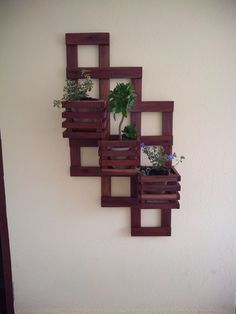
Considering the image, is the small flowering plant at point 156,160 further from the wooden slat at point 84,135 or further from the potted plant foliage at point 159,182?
the wooden slat at point 84,135

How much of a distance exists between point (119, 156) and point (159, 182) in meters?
0.21

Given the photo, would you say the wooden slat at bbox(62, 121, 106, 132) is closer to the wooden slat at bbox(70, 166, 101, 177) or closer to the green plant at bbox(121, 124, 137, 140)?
the green plant at bbox(121, 124, 137, 140)

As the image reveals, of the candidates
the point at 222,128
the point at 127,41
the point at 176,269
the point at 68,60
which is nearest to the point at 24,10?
the point at 68,60

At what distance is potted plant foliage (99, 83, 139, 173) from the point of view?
3.60 ft

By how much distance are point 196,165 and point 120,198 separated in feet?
1.36

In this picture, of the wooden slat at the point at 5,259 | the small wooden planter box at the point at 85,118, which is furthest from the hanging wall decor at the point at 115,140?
the wooden slat at the point at 5,259

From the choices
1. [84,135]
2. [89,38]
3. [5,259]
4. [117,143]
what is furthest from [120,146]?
[5,259]

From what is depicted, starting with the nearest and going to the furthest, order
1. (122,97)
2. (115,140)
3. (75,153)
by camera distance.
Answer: (122,97), (115,140), (75,153)

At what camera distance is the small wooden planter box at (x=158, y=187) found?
1144 mm

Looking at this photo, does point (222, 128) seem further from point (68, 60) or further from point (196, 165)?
point (68, 60)

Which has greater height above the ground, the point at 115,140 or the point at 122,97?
the point at 122,97

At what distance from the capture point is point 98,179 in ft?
4.39

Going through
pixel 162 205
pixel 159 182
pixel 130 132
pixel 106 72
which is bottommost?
pixel 162 205

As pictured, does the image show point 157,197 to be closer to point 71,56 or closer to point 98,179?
point 98,179
